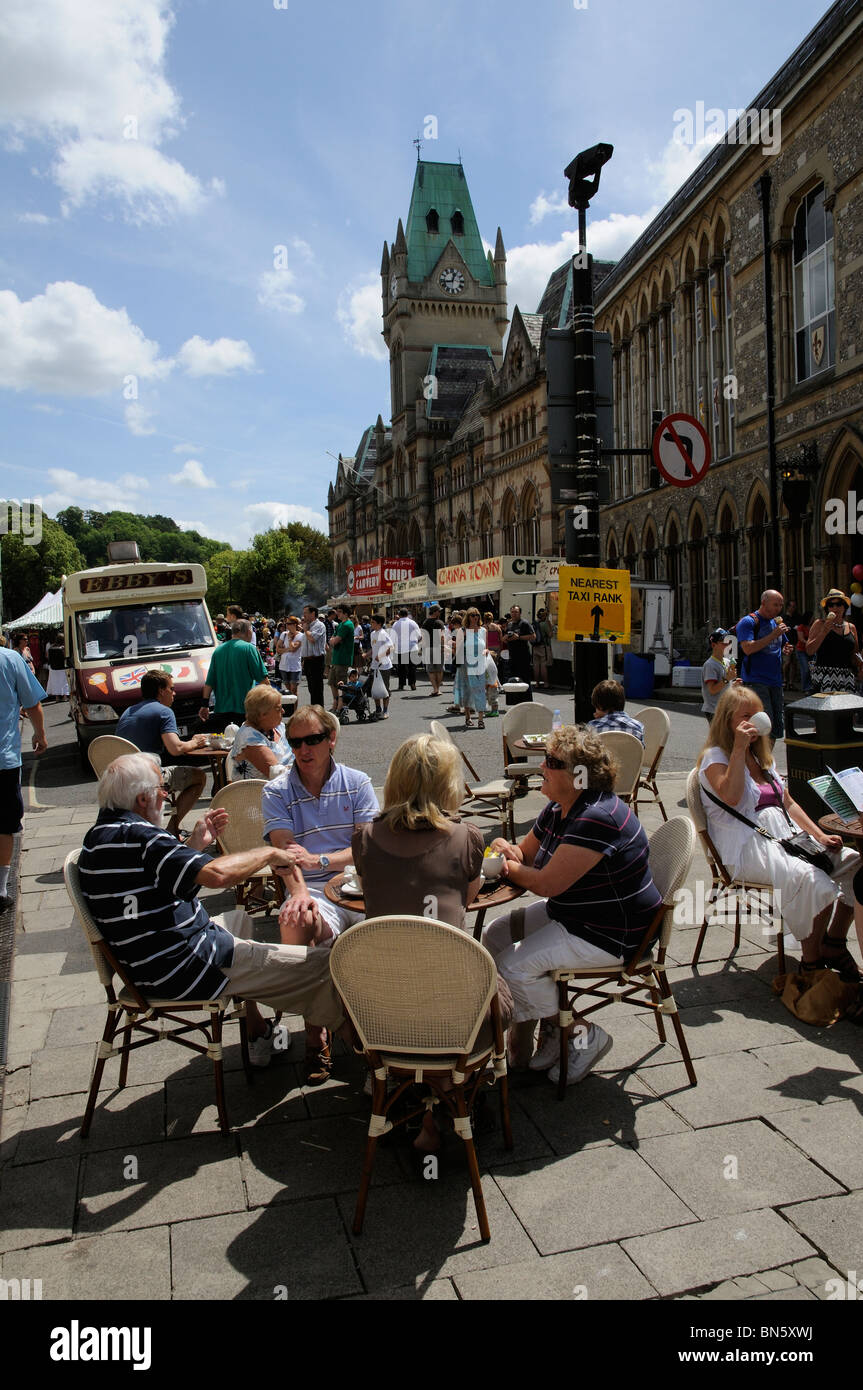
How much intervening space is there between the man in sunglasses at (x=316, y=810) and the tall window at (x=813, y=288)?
17.5m

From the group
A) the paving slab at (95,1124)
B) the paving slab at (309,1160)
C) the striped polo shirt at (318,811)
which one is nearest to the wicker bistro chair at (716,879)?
the striped polo shirt at (318,811)

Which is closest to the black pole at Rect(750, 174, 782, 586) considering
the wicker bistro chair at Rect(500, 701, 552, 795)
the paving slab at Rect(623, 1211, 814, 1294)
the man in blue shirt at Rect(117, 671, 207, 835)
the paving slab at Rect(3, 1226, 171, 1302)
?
the wicker bistro chair at Rect(500, 701, 552, 795)

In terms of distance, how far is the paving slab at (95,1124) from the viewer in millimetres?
3482

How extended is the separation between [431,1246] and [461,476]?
5881 centimetres

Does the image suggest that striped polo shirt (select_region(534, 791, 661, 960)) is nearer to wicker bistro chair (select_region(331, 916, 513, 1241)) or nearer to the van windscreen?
wicker bistro chair (select_region(331, 916, 513, 1241))

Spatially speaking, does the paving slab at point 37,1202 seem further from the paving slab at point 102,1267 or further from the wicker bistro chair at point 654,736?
the wicker bistro chair at point 654,736

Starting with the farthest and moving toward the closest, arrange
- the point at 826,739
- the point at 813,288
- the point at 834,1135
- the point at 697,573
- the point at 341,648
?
1. the point at 697,573
2. the point at 813,288
3. the point at 341,648
4. the point at 826,739
5. the point at 834,1135

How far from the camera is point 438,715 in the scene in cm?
1747

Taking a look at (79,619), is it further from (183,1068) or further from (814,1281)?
(814,1281)

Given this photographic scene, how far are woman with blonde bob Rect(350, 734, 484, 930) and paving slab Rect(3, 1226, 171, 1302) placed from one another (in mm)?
1226

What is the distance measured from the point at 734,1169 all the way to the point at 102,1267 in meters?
2.00

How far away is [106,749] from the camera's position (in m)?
7.16

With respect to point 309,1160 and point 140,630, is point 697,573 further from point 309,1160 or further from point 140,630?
point 309,1160

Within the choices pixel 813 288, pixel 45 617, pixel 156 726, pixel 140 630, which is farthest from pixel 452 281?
pixel 156 726
